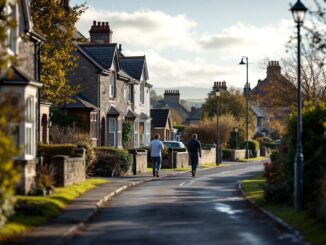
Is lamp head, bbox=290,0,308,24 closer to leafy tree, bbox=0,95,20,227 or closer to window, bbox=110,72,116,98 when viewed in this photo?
leafy tree, bbox=0,95,20,227

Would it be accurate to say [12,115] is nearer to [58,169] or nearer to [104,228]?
[104,228]

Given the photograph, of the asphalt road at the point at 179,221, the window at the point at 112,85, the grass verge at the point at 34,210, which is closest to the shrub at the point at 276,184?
the asphalt road at the point at 179,221

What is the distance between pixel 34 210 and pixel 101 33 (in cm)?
4018

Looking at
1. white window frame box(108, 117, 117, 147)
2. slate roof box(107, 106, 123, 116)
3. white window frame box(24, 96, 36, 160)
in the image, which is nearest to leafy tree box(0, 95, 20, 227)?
white window frame box(24, 96, 36, 160)

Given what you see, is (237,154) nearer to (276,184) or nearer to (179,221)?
(276,184)

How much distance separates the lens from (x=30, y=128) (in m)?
22.3

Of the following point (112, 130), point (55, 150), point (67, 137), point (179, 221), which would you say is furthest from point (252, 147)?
point (179, 221)

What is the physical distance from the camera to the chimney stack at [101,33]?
188ft

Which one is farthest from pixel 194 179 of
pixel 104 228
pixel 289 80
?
pixel 104 228

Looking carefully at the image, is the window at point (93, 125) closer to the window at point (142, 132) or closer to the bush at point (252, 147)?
the window at point (142, 132)

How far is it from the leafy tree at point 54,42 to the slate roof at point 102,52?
28.2ft

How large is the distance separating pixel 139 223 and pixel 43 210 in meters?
2.40

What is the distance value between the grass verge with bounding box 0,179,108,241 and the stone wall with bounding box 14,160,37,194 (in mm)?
589

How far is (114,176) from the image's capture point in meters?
36.4
